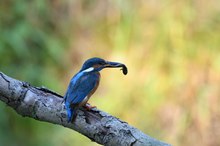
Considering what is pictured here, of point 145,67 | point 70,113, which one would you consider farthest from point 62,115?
point 145,67

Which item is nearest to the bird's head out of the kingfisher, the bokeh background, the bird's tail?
the kingfisher

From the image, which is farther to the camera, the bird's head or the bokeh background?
the bokeh background

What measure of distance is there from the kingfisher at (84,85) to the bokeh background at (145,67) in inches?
61.0

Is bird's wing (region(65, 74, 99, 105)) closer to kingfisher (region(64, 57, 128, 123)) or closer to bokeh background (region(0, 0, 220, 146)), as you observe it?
kingfisher (region(64, 57, 128, 123))

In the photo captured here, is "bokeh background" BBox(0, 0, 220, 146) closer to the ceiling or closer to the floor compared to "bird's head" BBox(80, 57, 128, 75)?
closer to the ceiling

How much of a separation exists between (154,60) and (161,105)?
0.21 meters

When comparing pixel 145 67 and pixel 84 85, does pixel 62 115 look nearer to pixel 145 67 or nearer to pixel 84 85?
pixel 84 85

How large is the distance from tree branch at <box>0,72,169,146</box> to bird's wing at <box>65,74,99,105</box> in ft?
0.09

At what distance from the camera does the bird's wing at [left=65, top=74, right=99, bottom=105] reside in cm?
118

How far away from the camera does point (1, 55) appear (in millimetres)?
2830

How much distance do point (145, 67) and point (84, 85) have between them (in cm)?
165

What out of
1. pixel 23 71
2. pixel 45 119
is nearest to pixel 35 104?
pixel 45 119

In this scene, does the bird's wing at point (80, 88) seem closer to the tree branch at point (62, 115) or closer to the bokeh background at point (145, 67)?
the tree branch at point (62, 115)

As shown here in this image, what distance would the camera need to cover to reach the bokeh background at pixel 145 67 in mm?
2828
